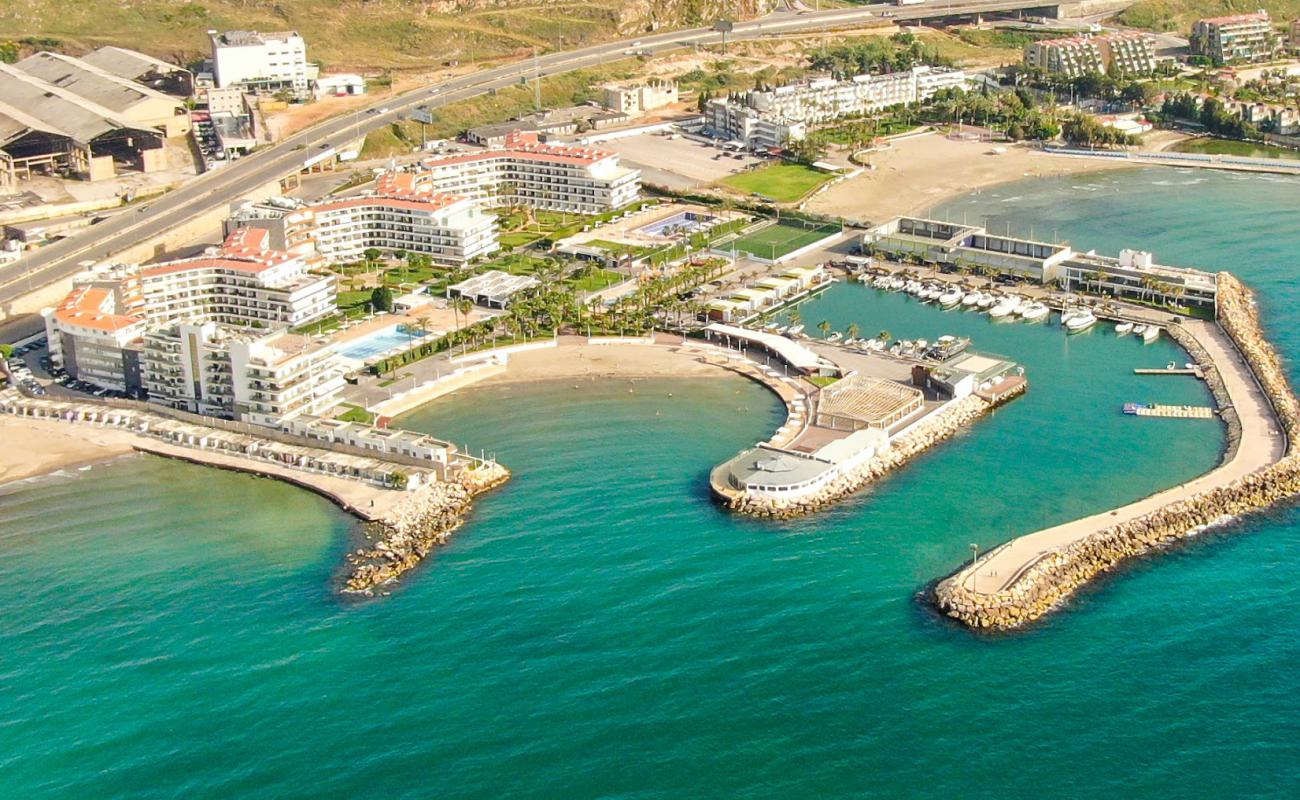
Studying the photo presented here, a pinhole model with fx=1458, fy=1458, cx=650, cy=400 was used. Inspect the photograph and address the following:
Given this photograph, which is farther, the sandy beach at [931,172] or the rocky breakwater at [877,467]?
the sandy beach at [931,172]

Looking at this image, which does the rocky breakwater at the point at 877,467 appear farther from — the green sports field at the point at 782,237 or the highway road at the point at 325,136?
the highway road at the point at 325,136

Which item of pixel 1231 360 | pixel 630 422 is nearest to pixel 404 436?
pixel 630 422

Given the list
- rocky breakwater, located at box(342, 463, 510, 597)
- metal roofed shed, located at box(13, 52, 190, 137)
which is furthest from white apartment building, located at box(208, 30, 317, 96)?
rocky breakwater, located at box(342, 463, 510, 597)

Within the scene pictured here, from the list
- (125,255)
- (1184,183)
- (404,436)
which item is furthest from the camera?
(1184,183)

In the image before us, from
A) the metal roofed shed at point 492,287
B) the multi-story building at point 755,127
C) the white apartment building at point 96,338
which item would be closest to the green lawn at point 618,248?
the metal roofed shed at point 492,287

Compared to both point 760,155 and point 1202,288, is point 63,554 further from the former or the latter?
point 760,155

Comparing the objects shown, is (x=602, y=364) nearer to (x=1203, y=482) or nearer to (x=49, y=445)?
(x=49, y=445)
